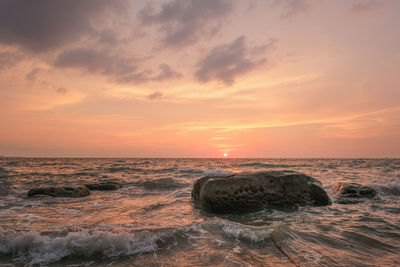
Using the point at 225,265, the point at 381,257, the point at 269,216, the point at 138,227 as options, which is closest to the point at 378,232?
the point at 381,257

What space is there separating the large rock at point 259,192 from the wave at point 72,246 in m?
2.59

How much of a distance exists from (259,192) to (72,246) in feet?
13.9

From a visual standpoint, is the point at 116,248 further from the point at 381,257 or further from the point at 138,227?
the point at 381,257

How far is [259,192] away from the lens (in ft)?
20.0

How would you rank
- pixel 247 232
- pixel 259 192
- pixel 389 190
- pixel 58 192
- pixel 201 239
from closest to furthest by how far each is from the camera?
pixel 201 239 < pixel 247 232 < pixel 259 192 < pixel 58 192 < pixel 389 190

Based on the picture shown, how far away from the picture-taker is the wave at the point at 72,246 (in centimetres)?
312

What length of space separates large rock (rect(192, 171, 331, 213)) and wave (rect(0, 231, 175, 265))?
259 cm

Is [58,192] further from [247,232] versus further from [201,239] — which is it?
[247,232]

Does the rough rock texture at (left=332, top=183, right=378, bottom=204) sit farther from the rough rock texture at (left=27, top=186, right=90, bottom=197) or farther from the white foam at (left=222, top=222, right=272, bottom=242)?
the rough rock texture at (left=27, top=186, right=90, bottom=197)

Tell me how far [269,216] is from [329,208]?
198 cm

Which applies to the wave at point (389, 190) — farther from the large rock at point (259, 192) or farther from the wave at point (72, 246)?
the wave at point (72, 246)

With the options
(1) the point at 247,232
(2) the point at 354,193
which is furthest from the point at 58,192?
A: (2) the point at 354,193

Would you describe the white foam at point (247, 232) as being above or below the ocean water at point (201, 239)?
above

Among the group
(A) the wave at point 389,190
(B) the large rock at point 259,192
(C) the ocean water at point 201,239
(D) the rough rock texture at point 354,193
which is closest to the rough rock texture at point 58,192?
(C) the ocean water at point 201,239
